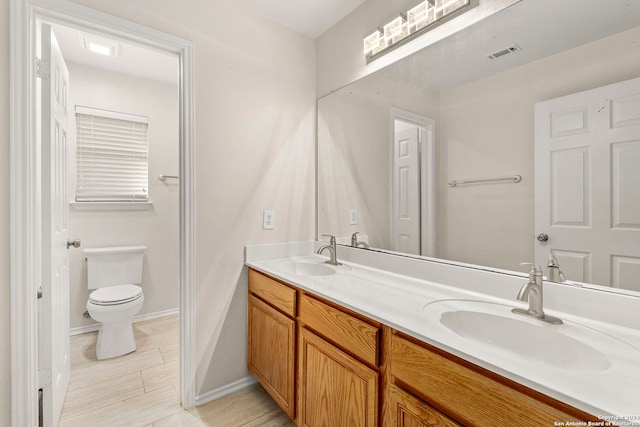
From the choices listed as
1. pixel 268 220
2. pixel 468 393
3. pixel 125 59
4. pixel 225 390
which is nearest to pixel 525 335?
Answer: pixel 468 393

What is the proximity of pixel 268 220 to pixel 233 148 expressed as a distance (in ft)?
1.68

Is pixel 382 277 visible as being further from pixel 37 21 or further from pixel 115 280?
pixel 115 280

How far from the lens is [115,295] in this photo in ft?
7.57

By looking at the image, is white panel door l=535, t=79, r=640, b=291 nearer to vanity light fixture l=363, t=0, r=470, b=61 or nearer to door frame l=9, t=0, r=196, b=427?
vanity light fixture l=363, t=0, r=470, b=61

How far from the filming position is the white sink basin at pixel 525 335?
783 mm

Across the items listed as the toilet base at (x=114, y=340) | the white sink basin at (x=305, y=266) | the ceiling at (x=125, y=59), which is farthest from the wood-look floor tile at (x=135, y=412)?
the ceiling at (x=125, y=59)

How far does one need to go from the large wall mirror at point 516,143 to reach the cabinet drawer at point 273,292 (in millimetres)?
613

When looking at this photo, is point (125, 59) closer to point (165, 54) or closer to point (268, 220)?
point (165, 54)

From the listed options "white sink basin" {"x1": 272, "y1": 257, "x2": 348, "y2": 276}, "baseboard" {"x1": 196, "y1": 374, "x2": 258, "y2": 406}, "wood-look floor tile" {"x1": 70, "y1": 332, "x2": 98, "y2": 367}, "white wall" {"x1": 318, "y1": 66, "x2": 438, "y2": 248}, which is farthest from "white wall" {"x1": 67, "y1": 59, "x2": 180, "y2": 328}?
"white wall" {"x1": 318, "y1": 66, "x2": 438, "y2": 248}

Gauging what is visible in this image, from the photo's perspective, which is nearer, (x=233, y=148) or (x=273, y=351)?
(x=273, y=351)

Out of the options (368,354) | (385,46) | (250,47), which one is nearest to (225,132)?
(250,47)

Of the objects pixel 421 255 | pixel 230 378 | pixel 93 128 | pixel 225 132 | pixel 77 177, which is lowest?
pixel 230 378

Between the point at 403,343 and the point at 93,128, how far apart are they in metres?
3.14

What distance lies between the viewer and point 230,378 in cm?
184
